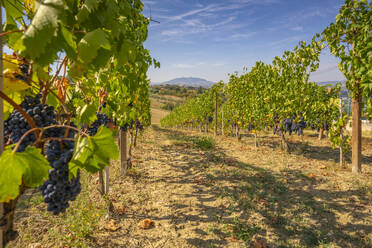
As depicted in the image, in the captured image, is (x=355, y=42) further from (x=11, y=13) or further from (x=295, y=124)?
(x=11, y=13)

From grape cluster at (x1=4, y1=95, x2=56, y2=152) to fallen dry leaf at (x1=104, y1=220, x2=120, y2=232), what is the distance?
2369mm

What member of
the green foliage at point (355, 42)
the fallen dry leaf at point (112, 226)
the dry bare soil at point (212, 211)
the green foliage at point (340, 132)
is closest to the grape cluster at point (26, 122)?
the dry bare soil at point (212, 211)

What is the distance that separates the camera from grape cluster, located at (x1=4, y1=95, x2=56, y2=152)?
1287mm

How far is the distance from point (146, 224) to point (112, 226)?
21.0 inches

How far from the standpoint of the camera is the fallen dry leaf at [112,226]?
10.4ft

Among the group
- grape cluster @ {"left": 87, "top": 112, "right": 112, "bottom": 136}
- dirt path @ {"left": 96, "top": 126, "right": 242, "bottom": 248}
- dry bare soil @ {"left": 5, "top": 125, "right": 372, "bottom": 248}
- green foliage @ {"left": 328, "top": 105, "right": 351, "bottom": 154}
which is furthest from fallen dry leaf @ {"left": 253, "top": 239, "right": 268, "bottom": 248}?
green foliage @ {"left": 328, "top": 105, "right": 351, "bottom": 154}

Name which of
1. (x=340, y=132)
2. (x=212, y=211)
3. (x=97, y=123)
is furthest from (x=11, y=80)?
(x=340, y=132)

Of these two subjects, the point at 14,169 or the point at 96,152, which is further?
the point at 96,152

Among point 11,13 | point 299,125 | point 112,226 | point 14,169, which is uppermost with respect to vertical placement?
point 11,13

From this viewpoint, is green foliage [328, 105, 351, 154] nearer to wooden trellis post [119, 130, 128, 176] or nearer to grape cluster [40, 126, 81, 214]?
wooden trellis post [119, 130, 128, 176]

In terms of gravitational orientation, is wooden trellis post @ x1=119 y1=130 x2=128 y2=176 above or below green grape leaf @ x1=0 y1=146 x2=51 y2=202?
below

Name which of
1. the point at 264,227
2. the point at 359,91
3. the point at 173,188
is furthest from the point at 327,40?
the point at 173,188

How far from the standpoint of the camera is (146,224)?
3.34 meters

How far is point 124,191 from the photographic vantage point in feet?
14.9
